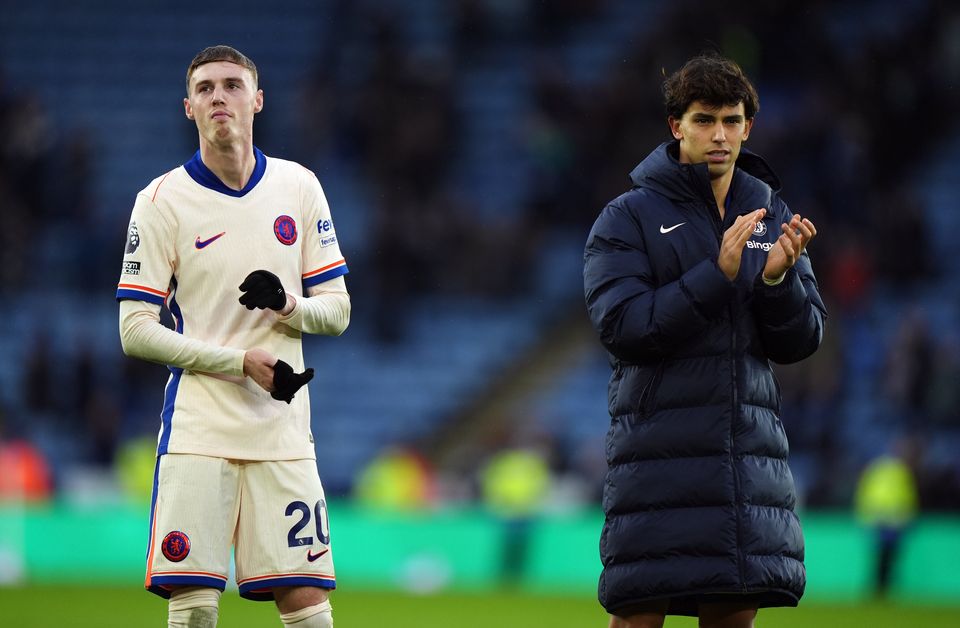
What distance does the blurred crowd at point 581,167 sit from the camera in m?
16.0

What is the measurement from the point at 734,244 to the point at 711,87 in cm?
49

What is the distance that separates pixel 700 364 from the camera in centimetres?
443

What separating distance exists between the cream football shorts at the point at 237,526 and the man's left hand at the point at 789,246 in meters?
1.62

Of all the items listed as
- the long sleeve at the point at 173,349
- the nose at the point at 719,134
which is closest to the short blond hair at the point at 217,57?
the long sleeve at the point at 173,349

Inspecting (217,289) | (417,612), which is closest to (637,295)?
(217,289)

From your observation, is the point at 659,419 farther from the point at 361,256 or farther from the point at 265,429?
the point at 361,256

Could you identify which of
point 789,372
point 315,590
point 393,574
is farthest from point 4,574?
point 315,590

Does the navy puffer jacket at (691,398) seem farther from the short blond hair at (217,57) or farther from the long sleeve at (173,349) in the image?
the short blond hair at (217,57)

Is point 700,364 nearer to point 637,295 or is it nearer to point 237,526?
point 637,295

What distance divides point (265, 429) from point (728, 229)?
5.13ft

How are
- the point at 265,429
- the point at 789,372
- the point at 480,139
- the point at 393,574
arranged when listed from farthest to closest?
the point at 480,139
the point at 789,372
the point at 393,574
the point at 265,429

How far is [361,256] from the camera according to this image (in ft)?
60.6

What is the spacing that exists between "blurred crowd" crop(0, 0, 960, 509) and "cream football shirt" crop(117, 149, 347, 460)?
417 inches

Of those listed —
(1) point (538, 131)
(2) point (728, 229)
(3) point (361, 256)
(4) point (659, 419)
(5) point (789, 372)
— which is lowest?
(4) point (659, 419)
